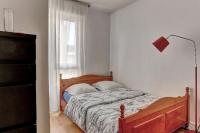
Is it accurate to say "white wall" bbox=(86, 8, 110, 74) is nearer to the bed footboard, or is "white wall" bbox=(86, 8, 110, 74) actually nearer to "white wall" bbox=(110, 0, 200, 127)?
"white wall" bbox=(110, 0, 200, 127)

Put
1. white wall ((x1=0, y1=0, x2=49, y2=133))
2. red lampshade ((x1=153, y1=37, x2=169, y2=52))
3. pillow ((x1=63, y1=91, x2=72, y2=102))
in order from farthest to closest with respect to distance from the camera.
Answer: pillow ((x1=63, y1=91, x2=72, y2=102)), red lampshade ((x1=153, y1=37, x2=169, y2=52)), white wall ((x1=0, y1=0, x2=49, y2=133))

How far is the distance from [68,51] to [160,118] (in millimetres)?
2349

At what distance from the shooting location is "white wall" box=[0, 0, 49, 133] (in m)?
1.34

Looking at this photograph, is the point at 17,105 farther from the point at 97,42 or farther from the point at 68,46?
the point at 97,42

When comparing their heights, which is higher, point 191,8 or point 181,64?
point 191,8

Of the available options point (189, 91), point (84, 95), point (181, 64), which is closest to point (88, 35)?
point (84, 95)

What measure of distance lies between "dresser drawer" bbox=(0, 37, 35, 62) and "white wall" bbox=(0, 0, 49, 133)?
0.27 meters

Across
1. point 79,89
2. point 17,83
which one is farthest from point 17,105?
point 79,89

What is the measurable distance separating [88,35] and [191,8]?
2.21 m

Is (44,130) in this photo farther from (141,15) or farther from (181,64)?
(141,15)

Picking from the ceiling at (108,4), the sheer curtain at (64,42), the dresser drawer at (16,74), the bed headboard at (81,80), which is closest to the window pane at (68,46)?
the sheer curtain at (64,42)

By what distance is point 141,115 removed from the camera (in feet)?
6.22

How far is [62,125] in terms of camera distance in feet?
9.72

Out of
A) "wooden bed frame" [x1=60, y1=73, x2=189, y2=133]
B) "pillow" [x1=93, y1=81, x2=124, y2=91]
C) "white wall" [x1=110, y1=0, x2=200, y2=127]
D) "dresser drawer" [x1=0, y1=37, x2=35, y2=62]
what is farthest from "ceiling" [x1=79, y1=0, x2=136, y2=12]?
"dresser drawer" [x1=0, y1=37, x2=35, y2=62]
